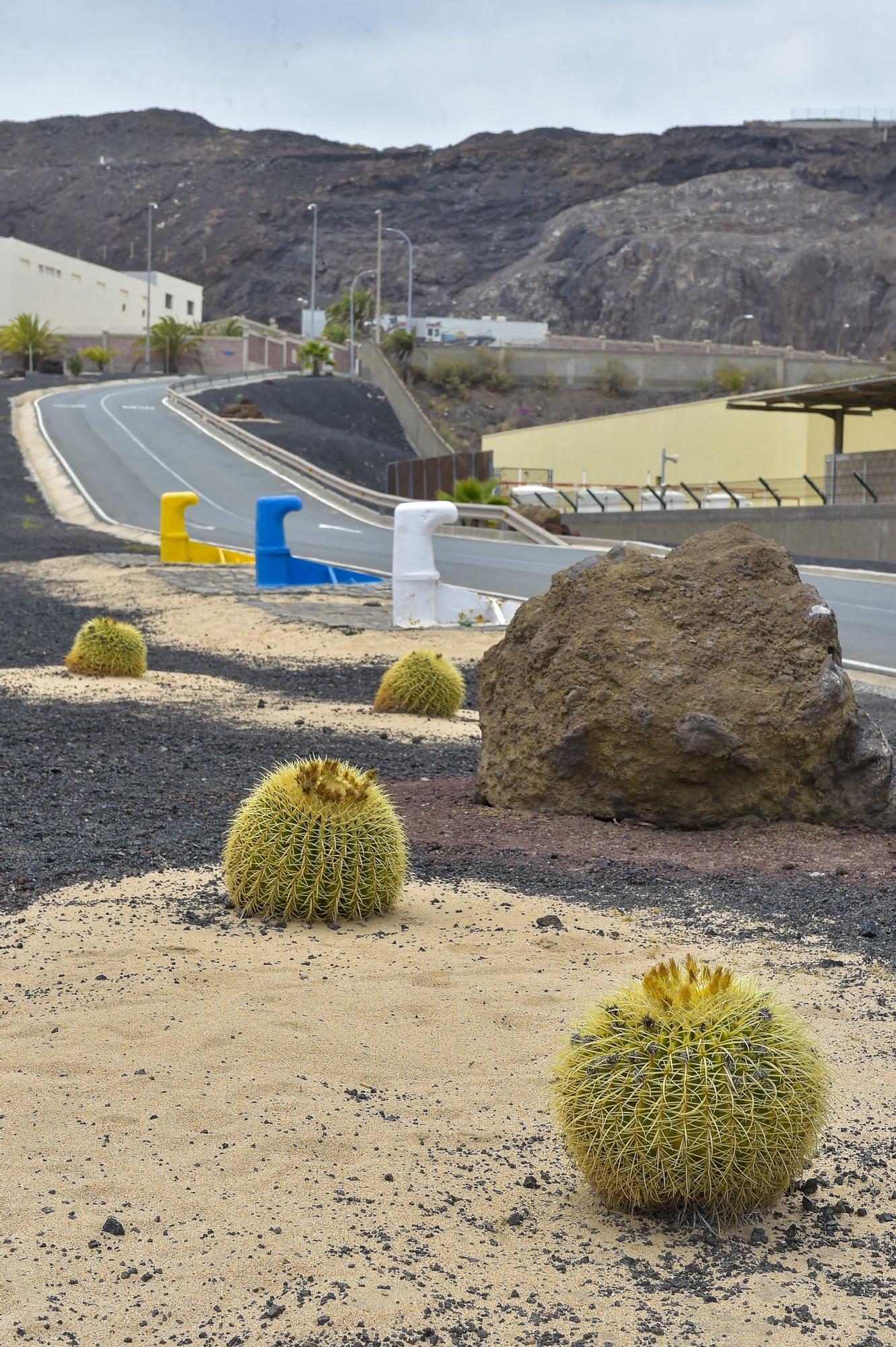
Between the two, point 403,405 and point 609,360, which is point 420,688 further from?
point 609,360

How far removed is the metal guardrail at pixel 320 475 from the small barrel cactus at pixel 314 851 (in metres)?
27.8

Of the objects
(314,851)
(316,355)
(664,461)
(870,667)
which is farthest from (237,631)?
(316,355)

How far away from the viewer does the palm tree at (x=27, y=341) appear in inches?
3588

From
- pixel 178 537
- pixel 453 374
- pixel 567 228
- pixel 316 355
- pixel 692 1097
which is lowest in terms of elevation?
pixel 692 1097

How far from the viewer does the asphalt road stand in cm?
2294

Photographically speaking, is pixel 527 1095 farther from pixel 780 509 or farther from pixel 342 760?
pixel 780 509

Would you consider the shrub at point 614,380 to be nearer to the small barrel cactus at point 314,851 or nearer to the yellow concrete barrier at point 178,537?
the yellow concrete barrier at point 178,537

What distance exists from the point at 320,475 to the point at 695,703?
43.4 meters

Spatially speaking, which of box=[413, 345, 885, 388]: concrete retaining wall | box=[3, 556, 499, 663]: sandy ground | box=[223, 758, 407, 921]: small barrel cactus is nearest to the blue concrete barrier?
box=[3, 556, 499, 663]: sandy ground

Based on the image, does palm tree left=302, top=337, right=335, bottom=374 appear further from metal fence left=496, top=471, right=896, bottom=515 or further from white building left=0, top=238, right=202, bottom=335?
metal fence left=496, top=471, right=896, bottom=515

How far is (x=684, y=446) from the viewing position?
6166 centimetres

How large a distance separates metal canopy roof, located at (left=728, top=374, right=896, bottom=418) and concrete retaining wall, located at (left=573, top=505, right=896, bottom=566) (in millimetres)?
2984

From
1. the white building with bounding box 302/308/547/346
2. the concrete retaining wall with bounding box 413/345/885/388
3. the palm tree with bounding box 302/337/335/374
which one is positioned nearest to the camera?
the concrete retaining wall with bounding box 413/345/885/388

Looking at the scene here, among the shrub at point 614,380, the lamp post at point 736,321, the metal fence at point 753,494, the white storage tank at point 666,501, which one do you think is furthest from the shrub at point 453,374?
the lamp post at point 736,321
